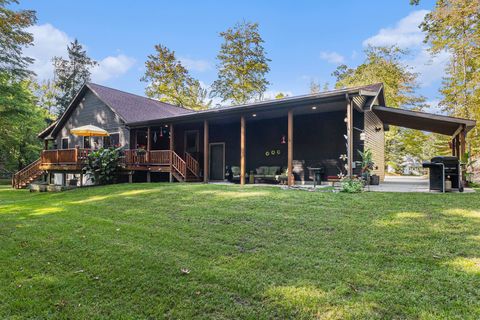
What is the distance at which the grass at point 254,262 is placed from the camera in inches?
103

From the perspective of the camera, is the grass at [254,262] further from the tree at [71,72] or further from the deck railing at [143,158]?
the tree at [71,72]

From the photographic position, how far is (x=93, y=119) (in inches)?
652

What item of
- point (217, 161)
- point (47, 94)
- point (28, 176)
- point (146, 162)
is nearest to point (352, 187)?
point (217, 161)

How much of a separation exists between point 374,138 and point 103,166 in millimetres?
11737

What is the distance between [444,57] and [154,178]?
18318mm

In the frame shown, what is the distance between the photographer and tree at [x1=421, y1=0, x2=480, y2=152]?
38.4 ft

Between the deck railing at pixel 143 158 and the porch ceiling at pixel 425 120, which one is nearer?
the porch ceiling at pixel 425 120

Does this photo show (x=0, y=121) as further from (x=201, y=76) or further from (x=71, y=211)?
(x=201, y=76)

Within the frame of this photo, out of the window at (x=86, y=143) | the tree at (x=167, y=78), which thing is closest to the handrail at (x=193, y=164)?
the window at (x=86, y=143)

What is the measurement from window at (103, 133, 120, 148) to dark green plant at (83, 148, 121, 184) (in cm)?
222

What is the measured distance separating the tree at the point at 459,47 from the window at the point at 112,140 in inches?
603

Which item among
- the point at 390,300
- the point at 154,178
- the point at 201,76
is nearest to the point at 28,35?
the point at 154,178

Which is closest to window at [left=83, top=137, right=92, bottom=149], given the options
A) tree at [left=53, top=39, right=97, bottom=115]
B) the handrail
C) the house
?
the house

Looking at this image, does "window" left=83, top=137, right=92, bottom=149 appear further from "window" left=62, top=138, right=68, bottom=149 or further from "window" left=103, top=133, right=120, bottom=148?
"window" left=62, top=138, right=68, bottom=149
